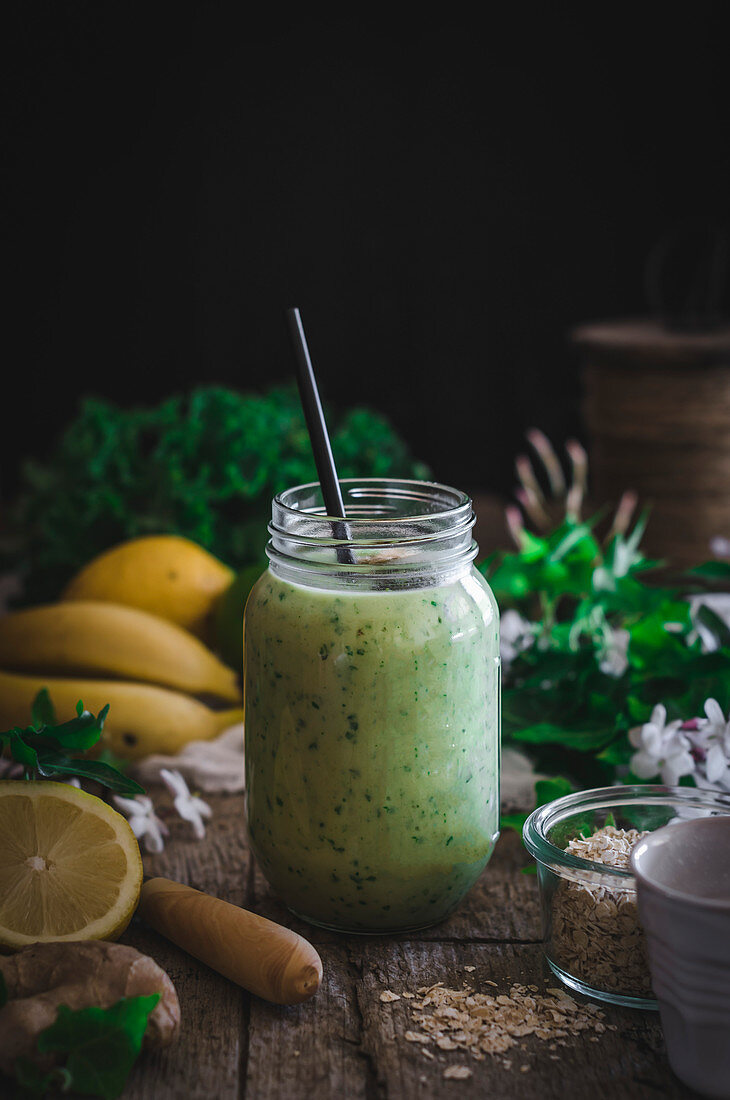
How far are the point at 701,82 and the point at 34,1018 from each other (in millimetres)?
2812

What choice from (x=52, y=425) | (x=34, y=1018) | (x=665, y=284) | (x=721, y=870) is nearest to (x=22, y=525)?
(x=52, y=425)

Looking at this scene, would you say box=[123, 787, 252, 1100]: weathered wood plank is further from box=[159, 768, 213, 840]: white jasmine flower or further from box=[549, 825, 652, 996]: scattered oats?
box=[549, 825, 652, 996]: scattered oats

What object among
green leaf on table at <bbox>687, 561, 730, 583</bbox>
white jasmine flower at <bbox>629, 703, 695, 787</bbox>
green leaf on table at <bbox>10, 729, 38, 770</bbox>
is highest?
green leaf on table at <bbox>687, 561, 730, 583</bbox>

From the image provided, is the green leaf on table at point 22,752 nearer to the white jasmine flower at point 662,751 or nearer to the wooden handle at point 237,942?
the wooden handle at point 237,942

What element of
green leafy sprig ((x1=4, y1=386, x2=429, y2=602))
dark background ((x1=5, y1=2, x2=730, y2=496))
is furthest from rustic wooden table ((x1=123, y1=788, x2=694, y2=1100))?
dark background ((x1=5, y1=2, x2=730, y2=496))

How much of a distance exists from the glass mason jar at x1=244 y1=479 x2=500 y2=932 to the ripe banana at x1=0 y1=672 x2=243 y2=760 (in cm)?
40

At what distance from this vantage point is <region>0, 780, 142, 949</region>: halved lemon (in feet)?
2.88

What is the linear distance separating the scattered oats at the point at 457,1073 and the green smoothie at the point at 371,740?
171 mm

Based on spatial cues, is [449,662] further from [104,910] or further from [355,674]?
[104,910]

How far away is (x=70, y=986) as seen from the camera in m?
0.78

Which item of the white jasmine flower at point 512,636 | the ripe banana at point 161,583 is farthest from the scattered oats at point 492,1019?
the ripe banana at point 161,583

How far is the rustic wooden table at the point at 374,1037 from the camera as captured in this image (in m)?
0.78

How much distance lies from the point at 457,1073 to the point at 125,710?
0.68 metres

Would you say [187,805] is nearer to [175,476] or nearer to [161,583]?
[161,583]
